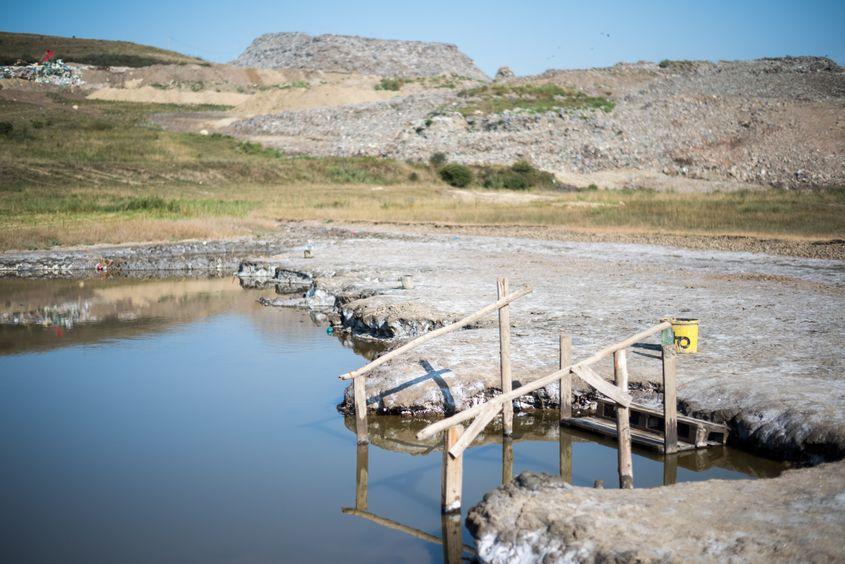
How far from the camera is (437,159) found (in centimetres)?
5138

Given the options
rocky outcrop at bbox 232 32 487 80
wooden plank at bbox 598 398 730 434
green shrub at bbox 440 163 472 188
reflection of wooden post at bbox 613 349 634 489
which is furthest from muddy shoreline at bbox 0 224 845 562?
rocky outcrop at bbox 232 32 487 80

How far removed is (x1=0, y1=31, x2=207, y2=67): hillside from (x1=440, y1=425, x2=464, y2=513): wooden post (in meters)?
103

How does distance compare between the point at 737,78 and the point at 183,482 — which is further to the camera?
the point at 737,78

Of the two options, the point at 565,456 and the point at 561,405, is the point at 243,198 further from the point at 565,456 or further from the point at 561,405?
the point at 565,456

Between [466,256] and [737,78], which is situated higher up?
[737,78]

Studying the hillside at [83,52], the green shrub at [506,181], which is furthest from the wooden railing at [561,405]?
the hillside at [83,52]

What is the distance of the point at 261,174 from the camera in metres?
47.2

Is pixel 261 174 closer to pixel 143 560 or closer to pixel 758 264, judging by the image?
pixel 758 264

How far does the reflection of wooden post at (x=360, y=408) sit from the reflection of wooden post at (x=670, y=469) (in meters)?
2.68

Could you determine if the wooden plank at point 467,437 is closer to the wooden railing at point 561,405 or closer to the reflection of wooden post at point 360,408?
the wooden railing at point 561,405

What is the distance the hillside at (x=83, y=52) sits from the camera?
339 feet

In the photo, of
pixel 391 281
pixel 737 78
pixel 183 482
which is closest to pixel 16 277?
pixel 391 281

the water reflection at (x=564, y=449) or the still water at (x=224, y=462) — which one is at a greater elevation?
the water reflection at (x=564, y=449)

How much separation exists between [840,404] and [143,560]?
568 cm
